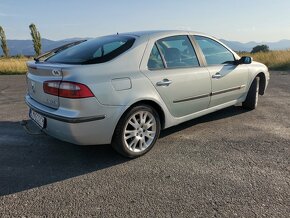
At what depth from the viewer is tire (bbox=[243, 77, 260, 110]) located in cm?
565

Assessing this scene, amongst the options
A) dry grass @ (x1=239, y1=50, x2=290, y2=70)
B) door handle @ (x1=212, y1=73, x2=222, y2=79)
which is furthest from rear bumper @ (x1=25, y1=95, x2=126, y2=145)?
dry grass @ (x1=239, y1=50, x2=290, y2=70)

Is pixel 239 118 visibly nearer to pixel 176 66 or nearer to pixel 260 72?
pixel 260 72

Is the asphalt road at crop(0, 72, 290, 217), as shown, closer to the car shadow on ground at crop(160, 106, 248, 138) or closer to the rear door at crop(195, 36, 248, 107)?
the car shadow on ground at crop(160, 106, 248, 138)

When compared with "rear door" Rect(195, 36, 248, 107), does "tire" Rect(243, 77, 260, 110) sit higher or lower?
lower

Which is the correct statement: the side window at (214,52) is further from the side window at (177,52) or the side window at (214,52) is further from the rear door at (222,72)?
the side window at (177,52)

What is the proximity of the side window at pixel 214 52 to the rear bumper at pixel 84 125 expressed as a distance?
1881 millimetres

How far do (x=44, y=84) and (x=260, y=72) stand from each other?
13.8 feet

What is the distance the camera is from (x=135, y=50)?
3666 mm

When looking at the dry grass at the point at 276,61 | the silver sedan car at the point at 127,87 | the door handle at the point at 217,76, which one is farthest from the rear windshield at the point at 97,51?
the dry grass at the point at 276,61

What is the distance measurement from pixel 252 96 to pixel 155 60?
275cm

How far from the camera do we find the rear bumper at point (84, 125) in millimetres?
3184

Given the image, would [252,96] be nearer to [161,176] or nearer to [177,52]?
[177,52]

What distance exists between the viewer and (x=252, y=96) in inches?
226

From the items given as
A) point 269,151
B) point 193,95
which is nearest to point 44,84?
point 193,95
